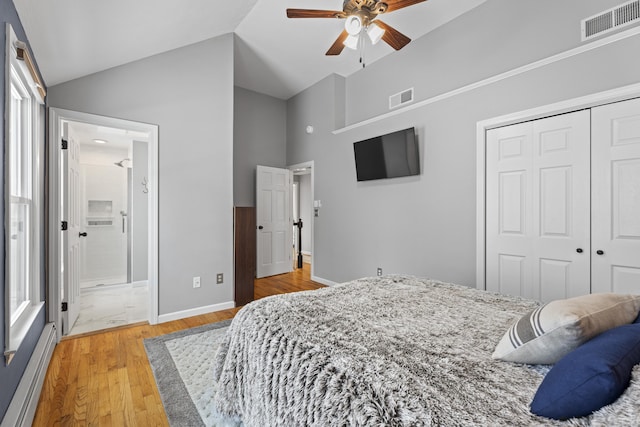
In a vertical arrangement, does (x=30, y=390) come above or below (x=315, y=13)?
below

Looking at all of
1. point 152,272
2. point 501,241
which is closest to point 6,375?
point 152,272

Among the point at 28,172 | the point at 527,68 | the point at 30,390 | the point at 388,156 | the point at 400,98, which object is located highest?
the point at 400,98

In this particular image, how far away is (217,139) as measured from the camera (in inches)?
135

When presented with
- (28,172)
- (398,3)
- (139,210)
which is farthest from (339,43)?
(139,210)

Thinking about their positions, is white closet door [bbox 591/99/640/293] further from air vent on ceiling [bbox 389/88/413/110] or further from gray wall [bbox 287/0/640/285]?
air vent on ceiling [bbox 389/88/413/110]

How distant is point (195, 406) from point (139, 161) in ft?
12.5

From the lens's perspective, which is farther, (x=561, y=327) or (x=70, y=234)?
(x=70, y=234)

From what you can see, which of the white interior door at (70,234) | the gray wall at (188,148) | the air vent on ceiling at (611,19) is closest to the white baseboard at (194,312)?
the gray wall at (188,148)

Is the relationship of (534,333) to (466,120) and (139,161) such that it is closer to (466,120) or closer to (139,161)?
(466,120)

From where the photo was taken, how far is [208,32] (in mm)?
3262

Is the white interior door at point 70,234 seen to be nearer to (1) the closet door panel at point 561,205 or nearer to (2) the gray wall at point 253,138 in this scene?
(2) the gray wall at point 253,138

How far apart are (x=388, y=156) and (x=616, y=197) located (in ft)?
6.70

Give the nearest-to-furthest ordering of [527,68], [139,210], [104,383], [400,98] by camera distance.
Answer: [104,383] → [527,68] → [400,98] → [139,210]

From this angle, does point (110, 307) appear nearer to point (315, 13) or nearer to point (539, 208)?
point (315, 13)
